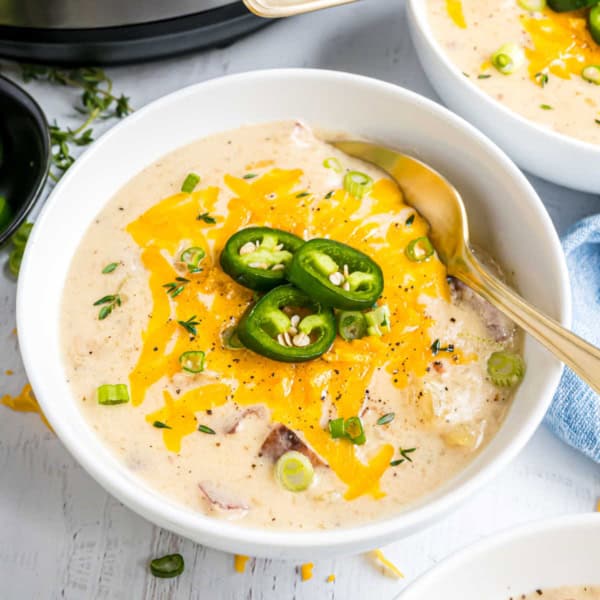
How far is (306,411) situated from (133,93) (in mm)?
1696

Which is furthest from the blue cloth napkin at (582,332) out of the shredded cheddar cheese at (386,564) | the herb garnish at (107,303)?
the herb garnish at (107,303)

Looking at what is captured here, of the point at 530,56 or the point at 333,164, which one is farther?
the point at 530,56

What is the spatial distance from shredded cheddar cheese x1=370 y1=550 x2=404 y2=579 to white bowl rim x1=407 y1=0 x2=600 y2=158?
4.64ft

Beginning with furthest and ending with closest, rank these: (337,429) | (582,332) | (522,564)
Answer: (582,332)
(337,429)
(522,564)

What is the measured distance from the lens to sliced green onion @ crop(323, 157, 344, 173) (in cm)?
276

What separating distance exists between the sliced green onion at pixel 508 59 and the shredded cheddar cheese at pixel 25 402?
197cm

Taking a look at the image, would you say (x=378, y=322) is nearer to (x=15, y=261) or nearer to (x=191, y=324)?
(x=191, y=324)

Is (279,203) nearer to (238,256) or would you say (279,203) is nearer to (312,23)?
(238,256)

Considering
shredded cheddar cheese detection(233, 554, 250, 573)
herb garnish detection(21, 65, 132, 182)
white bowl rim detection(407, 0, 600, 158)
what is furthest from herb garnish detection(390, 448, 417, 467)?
herb garnish detection(21, 65, 132, 182)

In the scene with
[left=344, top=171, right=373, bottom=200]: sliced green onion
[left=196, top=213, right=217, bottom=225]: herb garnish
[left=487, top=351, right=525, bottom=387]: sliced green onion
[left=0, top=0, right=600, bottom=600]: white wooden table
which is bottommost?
[left=0, top=0, right=600, bottom=600]: white wooden table

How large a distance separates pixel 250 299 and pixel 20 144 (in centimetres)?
123

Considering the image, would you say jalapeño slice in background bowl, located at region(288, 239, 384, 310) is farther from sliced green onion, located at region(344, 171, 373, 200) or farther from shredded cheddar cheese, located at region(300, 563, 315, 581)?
shredded cheddar cheese, located at region(300, 563, 315, 581)

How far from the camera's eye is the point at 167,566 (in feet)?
8.26

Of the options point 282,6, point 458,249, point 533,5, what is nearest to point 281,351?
point 458,249
